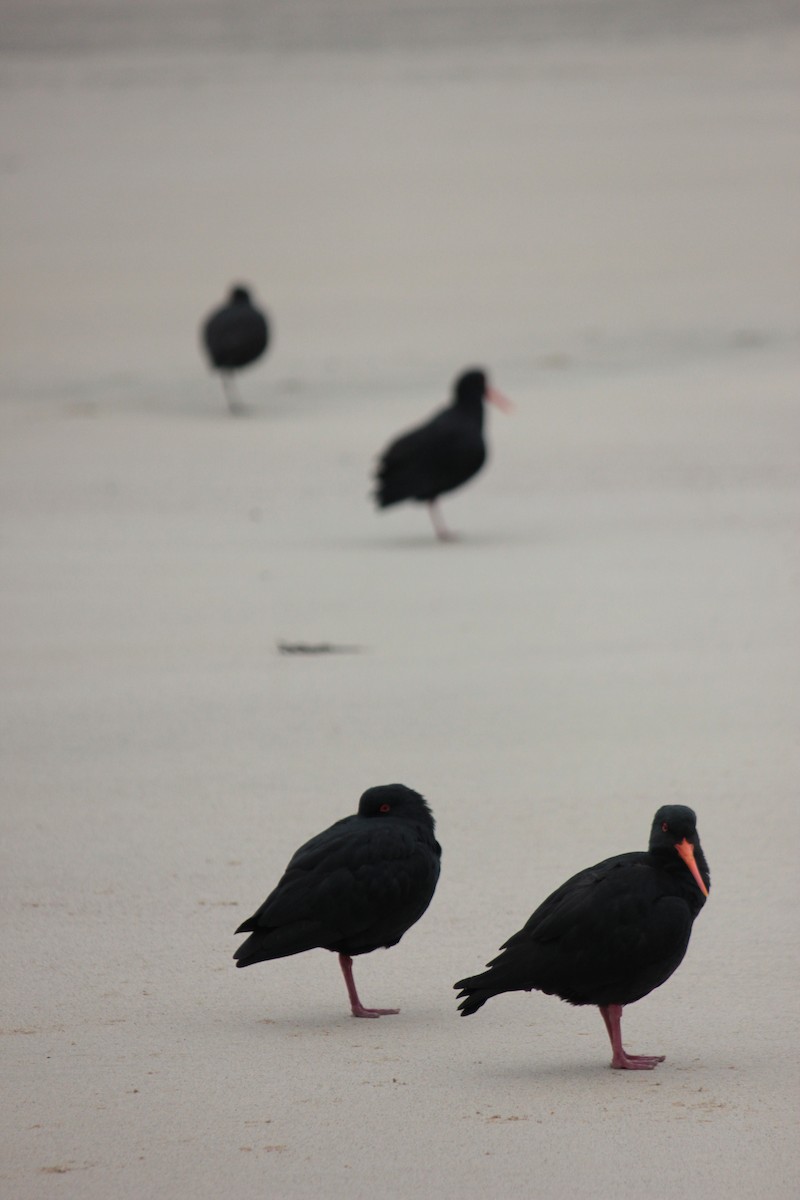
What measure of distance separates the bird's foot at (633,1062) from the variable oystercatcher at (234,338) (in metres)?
11.9

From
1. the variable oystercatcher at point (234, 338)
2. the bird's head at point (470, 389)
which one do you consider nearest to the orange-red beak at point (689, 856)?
the bird's head at point (470, 389)

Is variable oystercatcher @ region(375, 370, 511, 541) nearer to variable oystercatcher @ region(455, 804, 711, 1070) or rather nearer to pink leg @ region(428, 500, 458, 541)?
pink leg @ region(428, 500, 458, 541)

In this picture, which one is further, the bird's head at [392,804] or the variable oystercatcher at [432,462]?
the variable oystercatcher at [432,462]

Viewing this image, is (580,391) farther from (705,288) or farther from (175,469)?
(705,288)

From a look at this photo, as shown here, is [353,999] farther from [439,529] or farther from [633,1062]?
[439,529]

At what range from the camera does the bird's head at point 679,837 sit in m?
3.56

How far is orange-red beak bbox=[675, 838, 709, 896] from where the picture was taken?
354cm

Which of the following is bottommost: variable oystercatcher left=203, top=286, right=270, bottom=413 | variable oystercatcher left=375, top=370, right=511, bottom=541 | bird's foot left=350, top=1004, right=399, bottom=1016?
bird's foot left=350, top=1004, right=399, bottom=1016

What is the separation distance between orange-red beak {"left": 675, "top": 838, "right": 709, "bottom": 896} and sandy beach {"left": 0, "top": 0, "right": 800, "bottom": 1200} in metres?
0.38

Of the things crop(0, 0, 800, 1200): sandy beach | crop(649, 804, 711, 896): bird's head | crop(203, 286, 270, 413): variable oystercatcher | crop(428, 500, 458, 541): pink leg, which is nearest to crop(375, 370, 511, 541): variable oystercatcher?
crop(428, 500, 458, 541): pink leg

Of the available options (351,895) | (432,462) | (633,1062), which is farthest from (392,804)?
(432,462)

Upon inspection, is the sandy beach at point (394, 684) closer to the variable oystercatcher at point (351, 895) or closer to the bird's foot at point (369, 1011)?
the bird's foot at point (369, 1011)

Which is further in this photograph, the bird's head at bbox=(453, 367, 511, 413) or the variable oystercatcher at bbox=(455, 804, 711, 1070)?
the bird's head at bbox=(453, 367, 511, 413)

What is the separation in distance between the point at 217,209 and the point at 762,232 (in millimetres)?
7752
